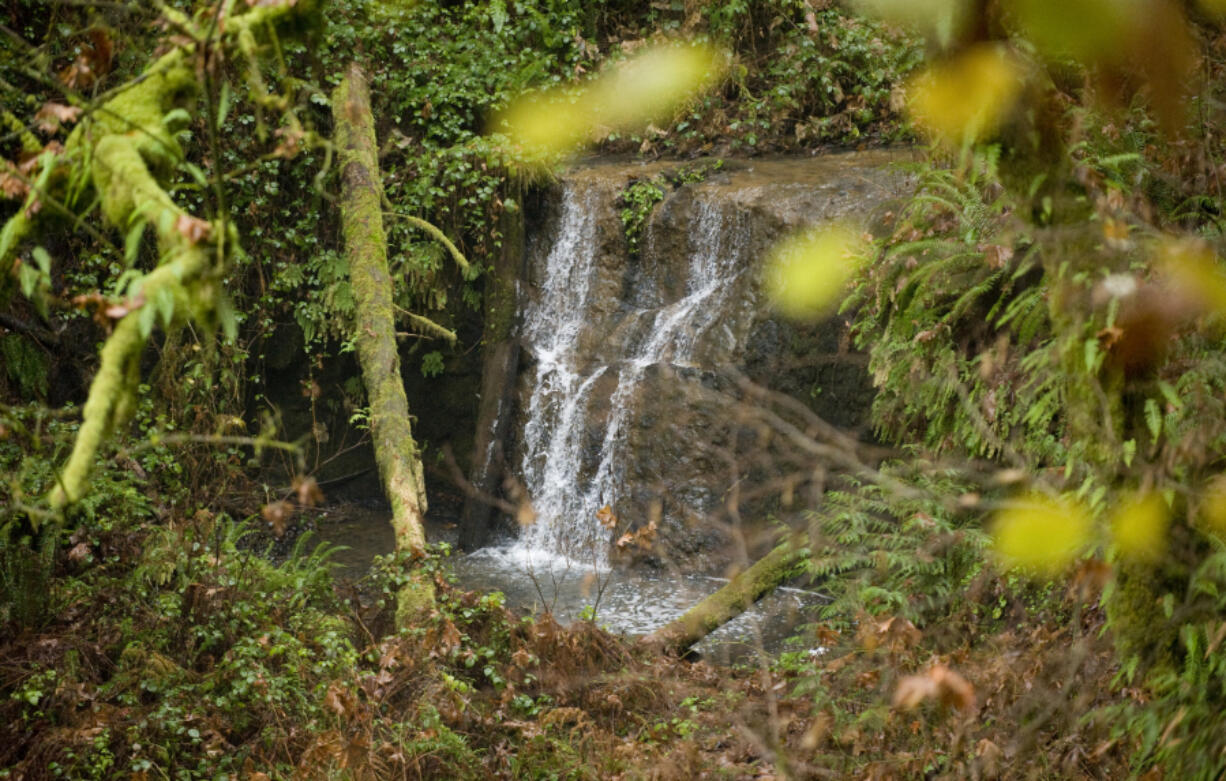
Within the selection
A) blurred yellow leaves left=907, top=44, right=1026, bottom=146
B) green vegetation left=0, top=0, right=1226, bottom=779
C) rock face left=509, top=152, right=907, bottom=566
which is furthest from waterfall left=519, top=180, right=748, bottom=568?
blurred yellow leaves left=907, top=44, right=1026, bottom=146

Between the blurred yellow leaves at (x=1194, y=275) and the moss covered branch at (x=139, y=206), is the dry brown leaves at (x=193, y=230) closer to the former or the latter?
the moss covered branch at (x=139, y=206)

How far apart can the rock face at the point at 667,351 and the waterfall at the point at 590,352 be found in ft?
0.06

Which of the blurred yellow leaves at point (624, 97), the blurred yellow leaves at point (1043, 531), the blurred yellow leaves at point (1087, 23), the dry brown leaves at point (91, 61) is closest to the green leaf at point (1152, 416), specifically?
the blurred yellow leaves at point (1043, 531)

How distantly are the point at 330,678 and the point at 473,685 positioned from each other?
0.88 m

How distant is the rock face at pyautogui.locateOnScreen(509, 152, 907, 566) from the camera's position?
29.8ft

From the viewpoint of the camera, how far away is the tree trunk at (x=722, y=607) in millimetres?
6441

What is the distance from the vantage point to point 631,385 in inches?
382

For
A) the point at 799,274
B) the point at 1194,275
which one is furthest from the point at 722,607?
the point at 1194,275

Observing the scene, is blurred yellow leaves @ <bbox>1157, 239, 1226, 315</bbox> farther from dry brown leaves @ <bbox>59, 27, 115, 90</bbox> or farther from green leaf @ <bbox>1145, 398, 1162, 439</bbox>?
dry brown leaves @ <bbox>59, 27, 115, 90</bbox>

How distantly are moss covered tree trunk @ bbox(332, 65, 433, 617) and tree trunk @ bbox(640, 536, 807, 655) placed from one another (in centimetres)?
180

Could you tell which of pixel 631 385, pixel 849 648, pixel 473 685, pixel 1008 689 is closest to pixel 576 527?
pixel 631 385

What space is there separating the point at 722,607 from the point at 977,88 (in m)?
4.91

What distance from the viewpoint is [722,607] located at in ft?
21.2

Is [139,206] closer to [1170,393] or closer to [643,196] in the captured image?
[1170,393]
